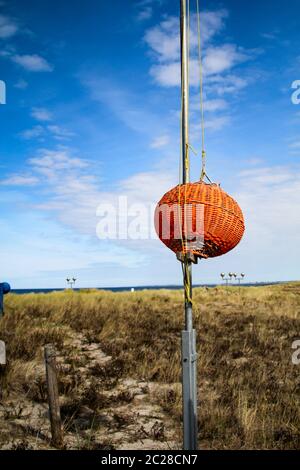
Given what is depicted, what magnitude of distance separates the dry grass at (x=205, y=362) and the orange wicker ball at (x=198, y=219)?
2.78m

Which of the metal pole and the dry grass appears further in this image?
the dry grass

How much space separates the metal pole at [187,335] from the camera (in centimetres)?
379

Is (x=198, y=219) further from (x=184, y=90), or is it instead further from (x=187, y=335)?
(x=184, y=90)

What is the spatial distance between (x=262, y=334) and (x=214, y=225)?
374 inches

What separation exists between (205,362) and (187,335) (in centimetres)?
508

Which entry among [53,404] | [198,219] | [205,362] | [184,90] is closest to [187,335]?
[198,219]

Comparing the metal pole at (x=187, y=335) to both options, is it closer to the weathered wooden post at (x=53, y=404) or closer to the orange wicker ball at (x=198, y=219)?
the orange wicker ball at (x=198, y=219)

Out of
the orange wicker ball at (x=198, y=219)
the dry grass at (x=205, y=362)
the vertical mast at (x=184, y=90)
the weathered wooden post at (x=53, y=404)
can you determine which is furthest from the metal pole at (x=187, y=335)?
the weathered wooden post at (x=53, y=404)

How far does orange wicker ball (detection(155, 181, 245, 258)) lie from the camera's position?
3.70 meters

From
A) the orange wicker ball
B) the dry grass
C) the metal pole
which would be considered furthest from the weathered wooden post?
the orange wicker ball

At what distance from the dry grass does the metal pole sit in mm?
1485

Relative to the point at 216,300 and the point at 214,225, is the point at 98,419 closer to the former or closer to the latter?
the point at 214,225

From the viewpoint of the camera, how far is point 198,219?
12.1ft

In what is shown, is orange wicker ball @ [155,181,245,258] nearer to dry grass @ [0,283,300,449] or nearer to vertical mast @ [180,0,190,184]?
vertical mast @ [180,0,190,184]
